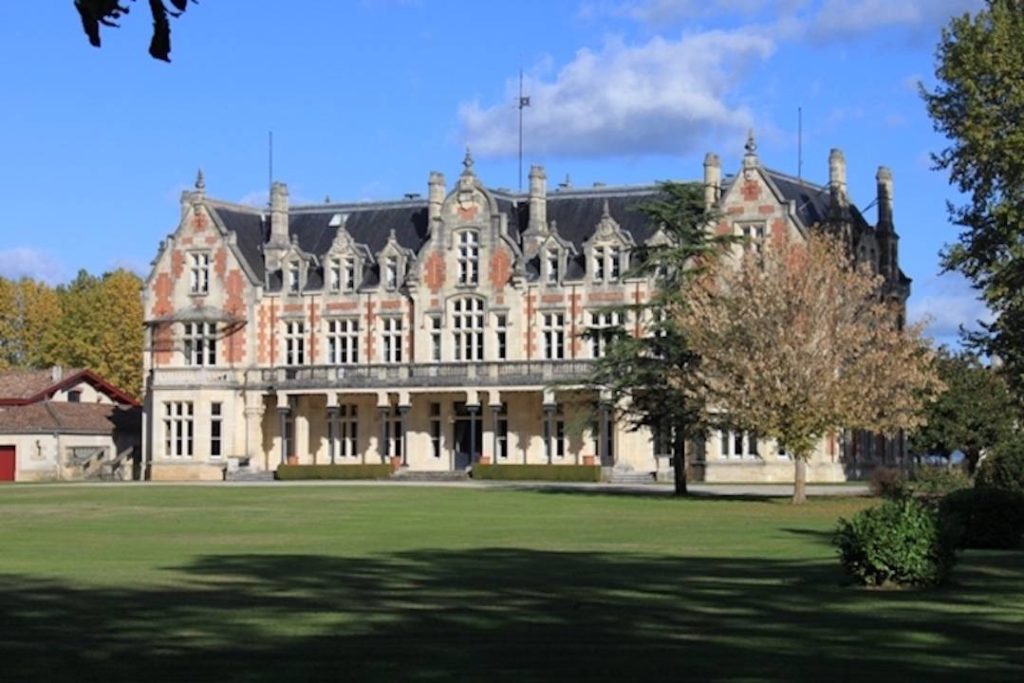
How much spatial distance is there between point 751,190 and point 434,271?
1493 centimetres

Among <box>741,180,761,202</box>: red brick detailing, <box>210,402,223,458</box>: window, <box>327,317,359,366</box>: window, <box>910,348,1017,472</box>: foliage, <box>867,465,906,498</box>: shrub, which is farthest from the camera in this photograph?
<box>210,402,223,458</box>: window

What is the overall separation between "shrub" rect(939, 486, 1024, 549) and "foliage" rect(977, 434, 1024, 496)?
Result: 9.37m

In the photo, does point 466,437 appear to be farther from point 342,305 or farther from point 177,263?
point 177,263

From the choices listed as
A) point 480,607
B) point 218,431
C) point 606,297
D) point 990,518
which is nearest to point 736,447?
point 606,297

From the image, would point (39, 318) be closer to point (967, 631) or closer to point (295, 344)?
point (295, 344)

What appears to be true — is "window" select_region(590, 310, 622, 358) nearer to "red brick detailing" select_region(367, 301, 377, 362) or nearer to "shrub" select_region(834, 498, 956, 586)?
"red brick detailing" select_region(367, 301, 377, 362)

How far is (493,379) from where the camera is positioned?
→ 3086 inches

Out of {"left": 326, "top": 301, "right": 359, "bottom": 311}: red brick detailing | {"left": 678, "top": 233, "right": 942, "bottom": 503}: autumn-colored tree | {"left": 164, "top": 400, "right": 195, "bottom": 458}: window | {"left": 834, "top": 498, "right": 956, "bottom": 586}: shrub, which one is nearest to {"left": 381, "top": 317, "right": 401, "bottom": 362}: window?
{"left": 326, "top": 301, "right": 359, "bottom": 311}: red brick detailing

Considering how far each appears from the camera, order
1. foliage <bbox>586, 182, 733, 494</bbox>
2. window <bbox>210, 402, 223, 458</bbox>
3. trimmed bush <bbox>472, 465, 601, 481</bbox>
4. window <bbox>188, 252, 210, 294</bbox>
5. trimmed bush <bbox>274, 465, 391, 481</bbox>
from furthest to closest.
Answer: window <bbox>188, 252, 210, 294</bbox>, window <bbox>210, 402, 223, 458</bbox>, trimmed bush <bbox>274, 465, 391, 481</bbox>, trimmed bush <bbox>472, 465, 601, 481</bbox>, foliage <bbox>586, 182, 733, 494</bbox>

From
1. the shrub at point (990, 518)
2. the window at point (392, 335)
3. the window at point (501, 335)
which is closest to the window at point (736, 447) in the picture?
the window at point (501, 335)

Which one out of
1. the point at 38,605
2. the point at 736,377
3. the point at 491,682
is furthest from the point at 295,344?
the point at 491,682

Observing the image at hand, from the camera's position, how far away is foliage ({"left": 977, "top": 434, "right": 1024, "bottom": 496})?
4084 centimetres

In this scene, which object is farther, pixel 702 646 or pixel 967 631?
pixel 967 631

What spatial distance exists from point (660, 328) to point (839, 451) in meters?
19.0
